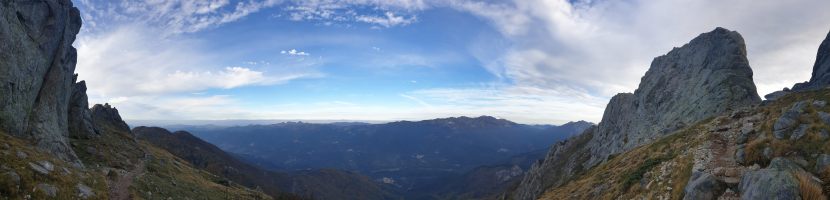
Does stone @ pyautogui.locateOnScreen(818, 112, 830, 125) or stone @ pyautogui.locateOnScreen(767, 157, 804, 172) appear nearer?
stone @ pyautogui.locateOnScreen(767, 157, 804, 172)

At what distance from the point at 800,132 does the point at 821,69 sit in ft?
222

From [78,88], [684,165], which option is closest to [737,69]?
[684,165]

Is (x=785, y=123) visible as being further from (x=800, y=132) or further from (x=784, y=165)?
(x=784, y=165)

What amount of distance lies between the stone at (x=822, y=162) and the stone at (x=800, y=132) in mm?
4421

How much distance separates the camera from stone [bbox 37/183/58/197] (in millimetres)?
27688

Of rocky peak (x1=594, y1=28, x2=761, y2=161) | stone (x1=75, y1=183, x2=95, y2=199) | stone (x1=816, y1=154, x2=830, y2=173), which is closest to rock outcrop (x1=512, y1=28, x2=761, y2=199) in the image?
rocky peak (x1=594, y1=28, x2=761, y2=161)

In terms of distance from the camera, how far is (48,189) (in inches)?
1124

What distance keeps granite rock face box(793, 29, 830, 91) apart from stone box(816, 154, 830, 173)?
65.9 meters

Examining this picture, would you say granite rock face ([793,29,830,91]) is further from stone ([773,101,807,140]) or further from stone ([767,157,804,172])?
stone ([767,157,804,172])

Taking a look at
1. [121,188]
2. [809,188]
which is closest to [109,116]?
[121,188]

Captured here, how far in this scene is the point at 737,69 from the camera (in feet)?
241

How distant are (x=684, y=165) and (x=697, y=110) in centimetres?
5171

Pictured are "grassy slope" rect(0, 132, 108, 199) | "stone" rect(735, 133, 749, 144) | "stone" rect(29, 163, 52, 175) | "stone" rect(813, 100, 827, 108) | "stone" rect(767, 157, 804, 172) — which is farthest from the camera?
"stone" rect(29, 163, 52, 175)

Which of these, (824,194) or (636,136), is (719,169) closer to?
(824,194)
